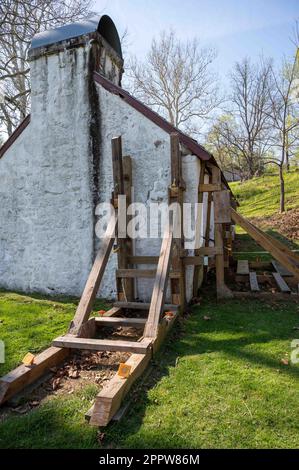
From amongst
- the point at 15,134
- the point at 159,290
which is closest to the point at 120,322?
the point at 159,290

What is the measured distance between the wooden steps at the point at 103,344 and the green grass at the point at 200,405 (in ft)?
0.97

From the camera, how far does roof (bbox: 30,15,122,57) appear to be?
6426 mm

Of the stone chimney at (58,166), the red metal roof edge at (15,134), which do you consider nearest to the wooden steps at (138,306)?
the stone chimney at (58,166)

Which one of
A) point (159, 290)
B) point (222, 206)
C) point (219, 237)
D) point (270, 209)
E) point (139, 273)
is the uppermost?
point (270, 209)

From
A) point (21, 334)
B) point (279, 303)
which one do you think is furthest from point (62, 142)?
point (279, 303)

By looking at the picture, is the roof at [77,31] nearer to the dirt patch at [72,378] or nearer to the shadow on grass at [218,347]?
the shadow on grass at [218,347]

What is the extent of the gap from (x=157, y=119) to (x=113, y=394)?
457cm

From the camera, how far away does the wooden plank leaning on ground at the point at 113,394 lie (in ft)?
8.85

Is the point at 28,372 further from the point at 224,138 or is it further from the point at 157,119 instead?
the point at 224,138

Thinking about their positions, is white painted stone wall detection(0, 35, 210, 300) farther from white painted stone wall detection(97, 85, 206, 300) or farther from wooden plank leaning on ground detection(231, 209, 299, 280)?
wooden plank leaning on ground detection(231, 209, 299, 280)


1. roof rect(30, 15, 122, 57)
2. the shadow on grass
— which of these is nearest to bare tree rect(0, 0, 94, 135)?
roof rect(30, 15, 122, 57)

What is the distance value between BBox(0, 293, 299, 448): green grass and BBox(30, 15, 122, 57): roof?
560cm

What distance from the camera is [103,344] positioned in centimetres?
376

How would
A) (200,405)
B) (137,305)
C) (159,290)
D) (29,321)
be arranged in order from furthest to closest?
1. (137,305)
2. (29,321)
3. (159,290)
4. (200,405)
